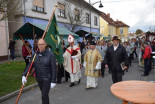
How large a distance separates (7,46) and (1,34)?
1212 millimetres

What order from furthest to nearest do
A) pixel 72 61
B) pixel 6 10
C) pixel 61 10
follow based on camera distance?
pixel 61 10 < pixel 6 10 < pixel 72 61

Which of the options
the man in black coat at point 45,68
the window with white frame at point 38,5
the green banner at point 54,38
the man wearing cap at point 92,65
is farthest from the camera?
the window with white frame at point 38,5

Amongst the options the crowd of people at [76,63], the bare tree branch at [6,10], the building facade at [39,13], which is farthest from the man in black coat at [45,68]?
the building facade at [39,13]

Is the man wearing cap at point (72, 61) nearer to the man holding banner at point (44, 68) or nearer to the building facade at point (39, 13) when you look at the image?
the man holding banner at point (44, 68)

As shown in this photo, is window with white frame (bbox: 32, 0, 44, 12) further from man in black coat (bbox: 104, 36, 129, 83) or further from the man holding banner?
the man holding banner

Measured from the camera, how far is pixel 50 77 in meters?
3.69

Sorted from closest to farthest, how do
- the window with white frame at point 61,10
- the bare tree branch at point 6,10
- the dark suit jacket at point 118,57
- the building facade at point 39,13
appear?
the dark suit jacket at point 118,57 < the bare tree branch at point 6,10 < the building facade at point 39,13 < the window with white frame at point 61,10

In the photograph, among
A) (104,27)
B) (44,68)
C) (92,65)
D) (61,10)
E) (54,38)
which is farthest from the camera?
(104,27)

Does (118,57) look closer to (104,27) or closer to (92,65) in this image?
(92,65)

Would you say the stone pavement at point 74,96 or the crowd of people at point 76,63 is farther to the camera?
the stone pavement at point 74,96

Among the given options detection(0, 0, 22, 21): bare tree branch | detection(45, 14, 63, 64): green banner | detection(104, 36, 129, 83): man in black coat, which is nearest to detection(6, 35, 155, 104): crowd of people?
detection(104, 36, 129, 83): man in black coat

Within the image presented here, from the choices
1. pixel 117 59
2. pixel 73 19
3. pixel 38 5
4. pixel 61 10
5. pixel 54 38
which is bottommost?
→ pixel 117 59

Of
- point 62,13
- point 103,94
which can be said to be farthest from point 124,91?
point 62,13

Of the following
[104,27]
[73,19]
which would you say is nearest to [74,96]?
[73,19]
